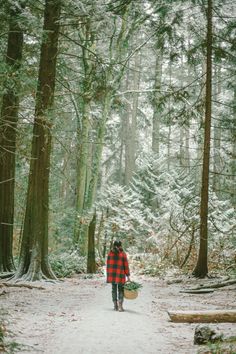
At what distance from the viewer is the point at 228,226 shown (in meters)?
19.1

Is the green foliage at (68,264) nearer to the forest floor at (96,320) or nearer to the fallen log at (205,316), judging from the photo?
the forest floor at (96,320)

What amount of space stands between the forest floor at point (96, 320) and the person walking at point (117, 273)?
0.27 m

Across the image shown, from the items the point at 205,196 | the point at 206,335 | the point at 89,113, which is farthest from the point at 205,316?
the point at 89,113

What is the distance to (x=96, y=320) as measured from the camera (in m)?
7.98

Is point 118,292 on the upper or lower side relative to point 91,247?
lower

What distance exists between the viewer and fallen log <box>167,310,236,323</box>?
7852mm

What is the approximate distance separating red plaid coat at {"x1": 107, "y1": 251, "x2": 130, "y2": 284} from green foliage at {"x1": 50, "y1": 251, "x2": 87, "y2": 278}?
638 centimetres

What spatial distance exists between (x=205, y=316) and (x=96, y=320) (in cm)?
191

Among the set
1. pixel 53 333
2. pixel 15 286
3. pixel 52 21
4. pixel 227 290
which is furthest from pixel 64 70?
pixel 53 333

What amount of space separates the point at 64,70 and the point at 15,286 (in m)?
7.46

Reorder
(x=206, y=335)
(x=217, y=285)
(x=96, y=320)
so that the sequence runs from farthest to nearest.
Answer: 1. (x=217, y=285)
2. (x=96, y=320)
3. (x=206, y=335)

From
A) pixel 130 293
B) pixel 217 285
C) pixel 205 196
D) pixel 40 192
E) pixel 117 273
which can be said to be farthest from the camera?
pixel 205 196

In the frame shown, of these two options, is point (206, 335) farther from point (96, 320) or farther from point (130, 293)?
point (130, 293)

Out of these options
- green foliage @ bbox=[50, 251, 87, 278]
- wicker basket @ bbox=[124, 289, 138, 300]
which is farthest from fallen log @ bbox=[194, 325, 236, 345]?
green foliage @ bbox=[50, 251, 87, 278]
